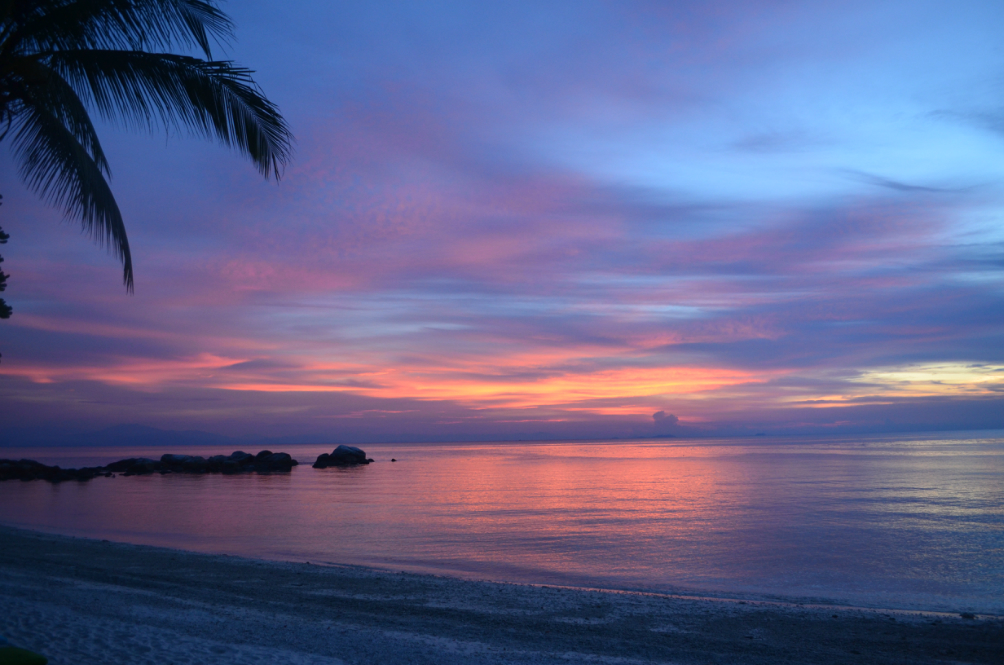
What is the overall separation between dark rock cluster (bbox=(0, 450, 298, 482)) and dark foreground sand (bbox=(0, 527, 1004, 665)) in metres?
56.9

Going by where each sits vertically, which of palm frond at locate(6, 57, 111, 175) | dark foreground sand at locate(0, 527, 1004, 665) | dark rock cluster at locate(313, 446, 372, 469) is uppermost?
palm frond at locate(6, 57, 111, 175)

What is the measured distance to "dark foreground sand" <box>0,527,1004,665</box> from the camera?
788 centimetres

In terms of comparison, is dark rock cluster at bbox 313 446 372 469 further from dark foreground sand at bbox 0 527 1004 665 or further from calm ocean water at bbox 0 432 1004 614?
dark foreground sand at bbox 0 527 1004 665

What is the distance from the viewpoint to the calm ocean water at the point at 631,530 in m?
14.5

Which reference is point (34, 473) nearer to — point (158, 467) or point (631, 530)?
point (158, 467)

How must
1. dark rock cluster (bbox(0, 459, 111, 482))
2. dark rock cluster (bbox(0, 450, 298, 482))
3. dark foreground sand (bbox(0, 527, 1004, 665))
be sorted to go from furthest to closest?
dark rock cluster (bbox(0, 450, 298, 482)) < dark rock cluster (bbox(0, 459, 111, 482)) < dark foreground sand (bbox(0, 527, 1004, 665))

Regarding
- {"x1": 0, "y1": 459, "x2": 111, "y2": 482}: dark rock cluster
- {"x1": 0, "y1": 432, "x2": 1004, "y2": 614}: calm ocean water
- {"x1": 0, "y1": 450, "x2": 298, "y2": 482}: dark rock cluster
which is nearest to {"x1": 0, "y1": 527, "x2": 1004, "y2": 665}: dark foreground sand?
{"x1": 0, "y1": 432, "x2": 1004, "y2": 614}: calm ocean water

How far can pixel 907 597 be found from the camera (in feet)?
41.7

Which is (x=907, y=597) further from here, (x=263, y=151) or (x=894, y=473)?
(x=894, y=473)

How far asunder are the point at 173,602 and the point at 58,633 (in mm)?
2789

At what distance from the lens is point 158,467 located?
231 ft

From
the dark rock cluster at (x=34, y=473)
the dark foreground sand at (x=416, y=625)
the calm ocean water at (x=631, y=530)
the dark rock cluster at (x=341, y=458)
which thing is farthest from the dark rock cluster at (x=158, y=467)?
the dark foreground sand at (x=416, y=625)

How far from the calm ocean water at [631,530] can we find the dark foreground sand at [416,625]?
257cm

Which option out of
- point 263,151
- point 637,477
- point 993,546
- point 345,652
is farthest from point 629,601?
point 637,477
